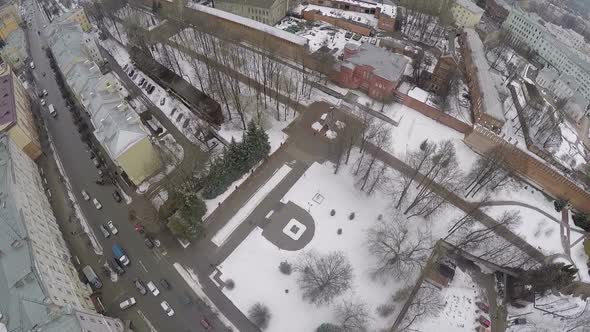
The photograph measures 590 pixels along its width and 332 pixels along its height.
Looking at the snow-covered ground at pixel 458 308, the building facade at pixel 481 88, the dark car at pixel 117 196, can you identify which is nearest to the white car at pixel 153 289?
the dark car at pixel 117 196

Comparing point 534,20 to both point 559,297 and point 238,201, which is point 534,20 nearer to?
point 559,297

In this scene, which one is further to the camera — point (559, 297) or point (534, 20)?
point (534, 20)

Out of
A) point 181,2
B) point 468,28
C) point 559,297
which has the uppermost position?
point 181,2

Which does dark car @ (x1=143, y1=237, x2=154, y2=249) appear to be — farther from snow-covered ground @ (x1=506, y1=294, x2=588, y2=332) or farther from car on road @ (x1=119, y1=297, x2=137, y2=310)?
snow-covered ground @ (x1=506, y1=294, x2=588, y2=332)

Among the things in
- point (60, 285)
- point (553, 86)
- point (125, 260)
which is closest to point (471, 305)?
point (125, 260)

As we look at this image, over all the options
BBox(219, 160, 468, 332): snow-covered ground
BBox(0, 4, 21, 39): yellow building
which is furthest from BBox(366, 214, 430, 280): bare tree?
BBox(0, 4, 21, 39): yellow building

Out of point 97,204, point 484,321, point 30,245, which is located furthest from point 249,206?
point 484,321

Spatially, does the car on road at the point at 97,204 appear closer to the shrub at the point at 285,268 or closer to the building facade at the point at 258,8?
the shrub at the point at 285,268
